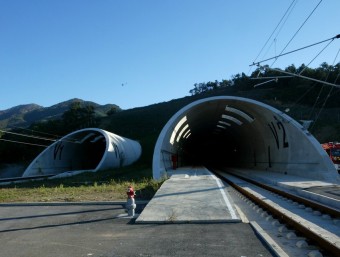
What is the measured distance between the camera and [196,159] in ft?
253

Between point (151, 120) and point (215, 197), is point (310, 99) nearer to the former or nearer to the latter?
point (151, 120)

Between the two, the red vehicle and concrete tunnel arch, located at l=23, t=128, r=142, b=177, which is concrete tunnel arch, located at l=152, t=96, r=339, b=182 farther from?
concrete tunnel arch, located at l=23, t=128, r=142, b=177

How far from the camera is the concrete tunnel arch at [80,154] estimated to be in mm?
37875

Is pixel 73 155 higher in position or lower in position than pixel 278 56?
lower

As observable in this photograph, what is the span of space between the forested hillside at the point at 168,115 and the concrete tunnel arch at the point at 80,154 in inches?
268

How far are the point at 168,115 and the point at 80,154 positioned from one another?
188 feet

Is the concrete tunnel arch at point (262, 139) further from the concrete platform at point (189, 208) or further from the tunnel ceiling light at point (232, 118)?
the concrete platform at point (189, 208)

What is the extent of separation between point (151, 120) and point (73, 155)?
5437 cm

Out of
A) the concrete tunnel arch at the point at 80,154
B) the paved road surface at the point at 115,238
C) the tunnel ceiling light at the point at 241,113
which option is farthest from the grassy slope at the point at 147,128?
the tunnel ceiling light at the point at 241,113

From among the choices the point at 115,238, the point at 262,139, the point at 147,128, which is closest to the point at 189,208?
the point at 115,238

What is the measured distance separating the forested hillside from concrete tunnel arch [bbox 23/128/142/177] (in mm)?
6804

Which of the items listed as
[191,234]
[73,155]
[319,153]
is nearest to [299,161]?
[319,153]

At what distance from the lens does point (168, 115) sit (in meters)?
105

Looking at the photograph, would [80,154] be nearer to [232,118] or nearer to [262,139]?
[232,118]
